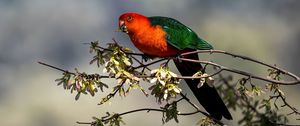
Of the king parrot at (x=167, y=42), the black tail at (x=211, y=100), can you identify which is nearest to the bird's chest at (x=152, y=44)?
the king parrot at (x=167, y=42)

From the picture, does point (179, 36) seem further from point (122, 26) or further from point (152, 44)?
point (122, 26)

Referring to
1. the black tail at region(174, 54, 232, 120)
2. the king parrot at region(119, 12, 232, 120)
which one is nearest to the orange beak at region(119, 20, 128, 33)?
the king parrot at region(119, 12, 232, 120)

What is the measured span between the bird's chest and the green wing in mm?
61

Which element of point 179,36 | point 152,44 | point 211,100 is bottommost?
point 211,100

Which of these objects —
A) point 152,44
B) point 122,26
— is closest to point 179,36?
point 152,44

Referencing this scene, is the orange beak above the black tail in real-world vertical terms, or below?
above

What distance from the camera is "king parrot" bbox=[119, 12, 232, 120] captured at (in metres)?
5.79

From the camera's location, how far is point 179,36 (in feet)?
20.0

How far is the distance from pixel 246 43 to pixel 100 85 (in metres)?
36.9

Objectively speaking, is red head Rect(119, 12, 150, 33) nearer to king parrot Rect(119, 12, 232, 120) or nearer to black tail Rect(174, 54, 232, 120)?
king parrot Rect(119, 12, 232, 120)

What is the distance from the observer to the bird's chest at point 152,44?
5746 mm

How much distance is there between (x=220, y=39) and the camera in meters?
41.1

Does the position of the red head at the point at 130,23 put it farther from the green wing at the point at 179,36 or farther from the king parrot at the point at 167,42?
the green wing at the point at 179,36

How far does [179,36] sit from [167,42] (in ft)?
0.76
